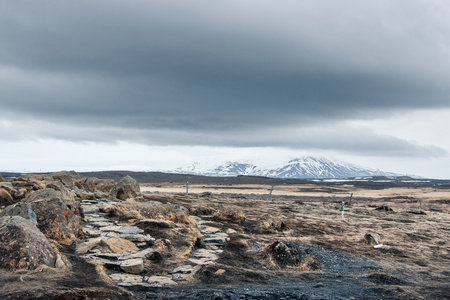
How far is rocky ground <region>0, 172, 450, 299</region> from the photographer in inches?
283

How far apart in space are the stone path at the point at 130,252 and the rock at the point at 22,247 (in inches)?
56.8

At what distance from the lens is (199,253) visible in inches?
441

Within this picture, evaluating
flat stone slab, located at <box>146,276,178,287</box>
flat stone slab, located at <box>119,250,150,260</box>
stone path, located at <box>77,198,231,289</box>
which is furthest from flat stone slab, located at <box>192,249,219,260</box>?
flat stone slab, located at <box>146,276,178,287</box>

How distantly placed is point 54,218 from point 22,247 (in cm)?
311

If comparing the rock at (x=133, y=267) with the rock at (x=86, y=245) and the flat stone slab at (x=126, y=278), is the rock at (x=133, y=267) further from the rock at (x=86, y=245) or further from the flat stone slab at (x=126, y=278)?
the rock at (x=86, y=245)

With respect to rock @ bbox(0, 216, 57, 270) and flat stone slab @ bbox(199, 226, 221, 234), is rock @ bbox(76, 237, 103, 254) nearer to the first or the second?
rock @ bbox(0, 216, 57, 270)

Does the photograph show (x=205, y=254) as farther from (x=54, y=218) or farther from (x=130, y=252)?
(x=54, y=218)

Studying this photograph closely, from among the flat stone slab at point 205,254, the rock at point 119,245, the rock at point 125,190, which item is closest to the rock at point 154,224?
the flat stone slab at point 205,254

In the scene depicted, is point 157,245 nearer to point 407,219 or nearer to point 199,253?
point 199,253

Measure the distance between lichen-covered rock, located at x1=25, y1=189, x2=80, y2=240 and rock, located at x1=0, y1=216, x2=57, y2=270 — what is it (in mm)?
2109

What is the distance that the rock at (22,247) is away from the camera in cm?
712

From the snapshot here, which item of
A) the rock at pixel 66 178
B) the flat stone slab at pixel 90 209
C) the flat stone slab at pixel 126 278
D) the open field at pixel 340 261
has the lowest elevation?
the open field at pixel 340 261

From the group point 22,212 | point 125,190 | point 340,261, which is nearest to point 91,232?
point 22,212

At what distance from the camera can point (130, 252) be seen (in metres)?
9.92
